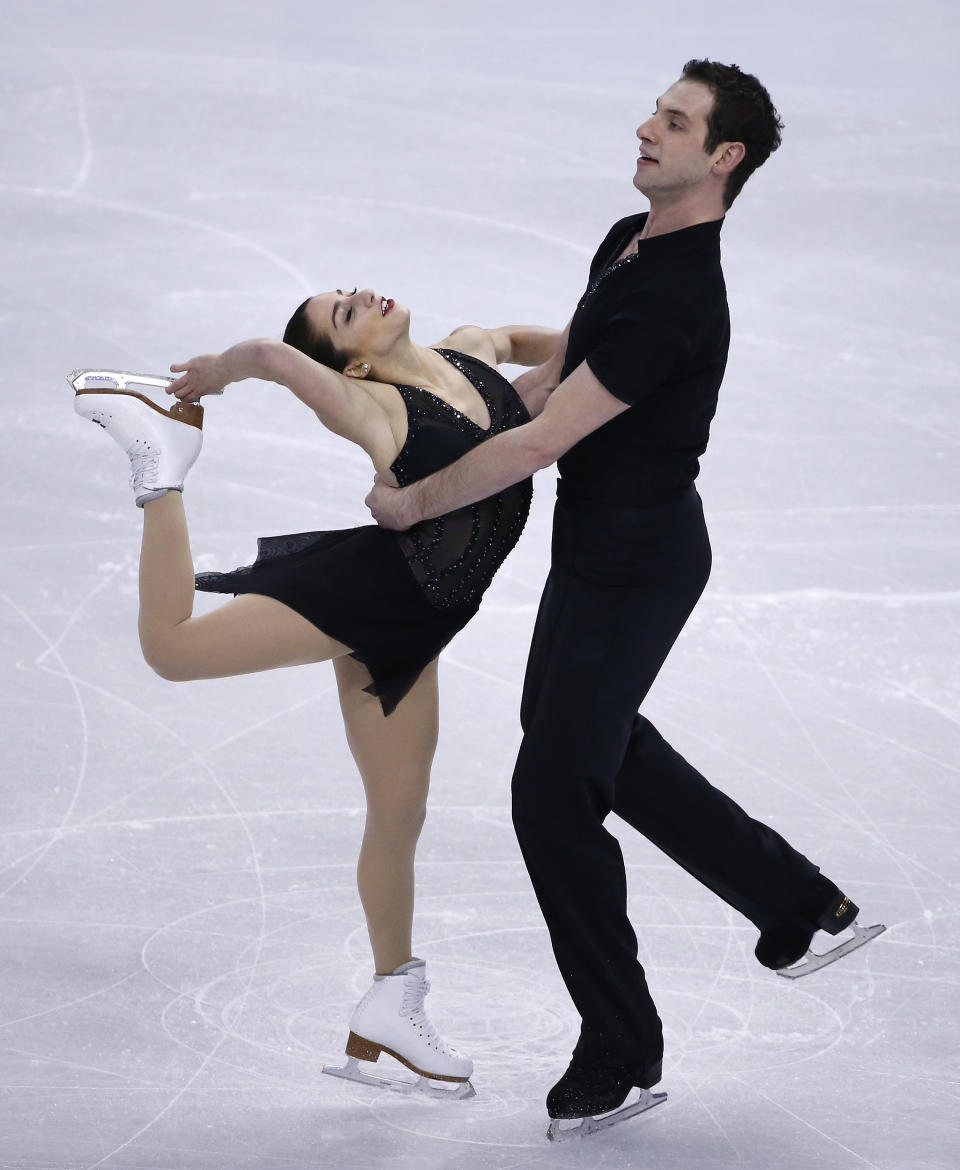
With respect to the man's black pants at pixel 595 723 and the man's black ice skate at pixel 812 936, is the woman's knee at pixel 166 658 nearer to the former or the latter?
the man's black pants at pixel 595 723

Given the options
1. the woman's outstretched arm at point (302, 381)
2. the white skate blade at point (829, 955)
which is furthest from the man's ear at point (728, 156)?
the white skate blade at point (829, 955)

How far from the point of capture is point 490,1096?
2.94 meters

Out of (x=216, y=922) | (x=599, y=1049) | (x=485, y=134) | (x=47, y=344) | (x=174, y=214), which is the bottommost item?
(x=216, y=922)

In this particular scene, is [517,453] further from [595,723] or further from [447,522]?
[595,723]

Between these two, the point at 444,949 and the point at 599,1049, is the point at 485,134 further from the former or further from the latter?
the point at 599,1049

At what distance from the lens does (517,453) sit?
2652mm

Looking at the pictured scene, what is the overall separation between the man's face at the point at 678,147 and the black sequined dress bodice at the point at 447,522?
1.77ft

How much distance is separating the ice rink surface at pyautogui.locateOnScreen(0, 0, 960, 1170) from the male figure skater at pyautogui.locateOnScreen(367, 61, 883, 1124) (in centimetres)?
32

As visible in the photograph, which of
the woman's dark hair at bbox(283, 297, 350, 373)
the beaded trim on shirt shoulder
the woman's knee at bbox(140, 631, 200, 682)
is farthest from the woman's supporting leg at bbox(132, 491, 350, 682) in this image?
the beaded trim on shirt shoulder

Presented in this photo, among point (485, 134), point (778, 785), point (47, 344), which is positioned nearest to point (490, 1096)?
point (778, 785)

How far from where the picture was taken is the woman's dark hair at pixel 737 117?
8.79 ft

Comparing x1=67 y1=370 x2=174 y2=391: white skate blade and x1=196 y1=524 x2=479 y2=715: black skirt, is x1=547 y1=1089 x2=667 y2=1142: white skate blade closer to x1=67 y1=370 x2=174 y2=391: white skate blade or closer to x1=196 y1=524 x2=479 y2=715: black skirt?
x1=196 y1=524 x2=479 y2=715: black skirt

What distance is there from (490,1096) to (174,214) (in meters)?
4.58

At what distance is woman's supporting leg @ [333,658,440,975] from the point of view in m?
2.92
